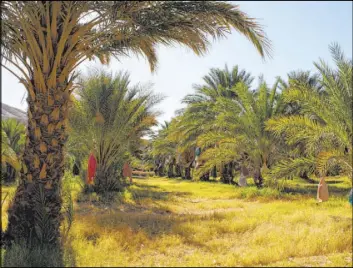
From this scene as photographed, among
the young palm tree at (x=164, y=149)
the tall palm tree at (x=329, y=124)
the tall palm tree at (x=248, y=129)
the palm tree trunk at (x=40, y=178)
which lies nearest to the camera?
the palm tree trunk at (x=40, y=178)

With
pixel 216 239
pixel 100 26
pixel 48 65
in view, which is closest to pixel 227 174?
pixel 216 239

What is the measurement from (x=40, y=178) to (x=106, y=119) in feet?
24.6

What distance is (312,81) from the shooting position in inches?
845

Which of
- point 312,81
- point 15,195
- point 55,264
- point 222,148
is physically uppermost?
point 312,81

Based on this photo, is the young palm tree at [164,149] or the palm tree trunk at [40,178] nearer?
the palm tree trunk at [40,178]

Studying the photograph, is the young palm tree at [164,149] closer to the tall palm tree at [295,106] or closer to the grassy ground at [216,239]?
the tall palm tree at [295,106]

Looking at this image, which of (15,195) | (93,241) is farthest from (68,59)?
(93,241)

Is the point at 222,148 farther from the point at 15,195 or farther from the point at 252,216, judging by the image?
the point at 15,195

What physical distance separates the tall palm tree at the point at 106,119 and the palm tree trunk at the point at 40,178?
21.9 ft

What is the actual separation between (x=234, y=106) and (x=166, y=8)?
30.3ft

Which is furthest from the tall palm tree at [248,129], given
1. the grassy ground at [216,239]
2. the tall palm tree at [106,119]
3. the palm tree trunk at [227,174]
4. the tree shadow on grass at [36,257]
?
the tree shadow on grass at [36,257]

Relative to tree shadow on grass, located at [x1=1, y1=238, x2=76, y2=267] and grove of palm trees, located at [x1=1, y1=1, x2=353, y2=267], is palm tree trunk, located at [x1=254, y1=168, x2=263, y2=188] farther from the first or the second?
tree shadow on grass, located at [x1=1, y1=238, x2=76, y2=267]

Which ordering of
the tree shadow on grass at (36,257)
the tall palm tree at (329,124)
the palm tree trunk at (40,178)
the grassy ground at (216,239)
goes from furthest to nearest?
the tall palm tree at (329,124)
the palm tree trunk at (40,178)
the grassy ground at (216,239)
the tree shadow on grass at (36,257)

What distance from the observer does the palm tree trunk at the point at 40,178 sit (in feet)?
16.4
